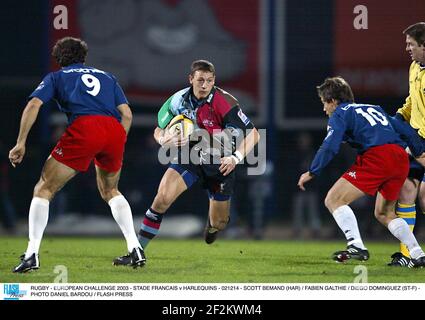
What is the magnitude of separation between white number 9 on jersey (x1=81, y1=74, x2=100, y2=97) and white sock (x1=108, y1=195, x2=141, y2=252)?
3.11 ft

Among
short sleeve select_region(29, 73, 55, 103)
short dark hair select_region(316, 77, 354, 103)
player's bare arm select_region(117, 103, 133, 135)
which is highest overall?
short sleeve select_region(29, 73, 55, 103)

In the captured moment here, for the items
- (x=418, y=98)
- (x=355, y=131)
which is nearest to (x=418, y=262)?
(x=355, y=131)

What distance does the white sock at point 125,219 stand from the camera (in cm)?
721

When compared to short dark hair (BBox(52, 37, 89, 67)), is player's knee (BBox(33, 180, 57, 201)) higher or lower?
lower

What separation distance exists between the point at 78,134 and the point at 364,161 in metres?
2.56

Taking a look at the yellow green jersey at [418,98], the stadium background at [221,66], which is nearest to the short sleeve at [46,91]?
the yellow green jersey at [418,98]

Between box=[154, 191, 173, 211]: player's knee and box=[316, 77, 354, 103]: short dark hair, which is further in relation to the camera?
box=[154, 191, 173, 211]: player's knee

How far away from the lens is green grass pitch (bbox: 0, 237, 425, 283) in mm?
6871

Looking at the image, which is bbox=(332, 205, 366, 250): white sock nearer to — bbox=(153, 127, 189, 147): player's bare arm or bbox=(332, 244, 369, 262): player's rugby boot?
bbox=(332, 244, 369, 262): player's rugby boot

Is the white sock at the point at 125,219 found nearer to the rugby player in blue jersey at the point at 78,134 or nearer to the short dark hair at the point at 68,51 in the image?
the rugby player in blue jersey at the point at 78,134

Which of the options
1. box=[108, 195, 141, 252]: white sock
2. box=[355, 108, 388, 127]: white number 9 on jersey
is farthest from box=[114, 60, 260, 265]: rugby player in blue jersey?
box=[355, 108, 388, 127]: white number 9 on jersey

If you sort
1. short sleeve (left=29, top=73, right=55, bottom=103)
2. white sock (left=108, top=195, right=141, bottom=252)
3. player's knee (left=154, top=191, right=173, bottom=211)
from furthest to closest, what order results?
1. player's knee (left=154, top=191, right=173, bottom=211)
2. white sock (left=108, top=195, right=141, bottom=252)
3. short sleeve (left=29, top=73, right=55, bottom=103)

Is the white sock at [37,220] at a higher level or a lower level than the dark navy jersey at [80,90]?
lower

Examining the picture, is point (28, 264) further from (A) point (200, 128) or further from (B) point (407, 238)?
(B) point (407, 238)
